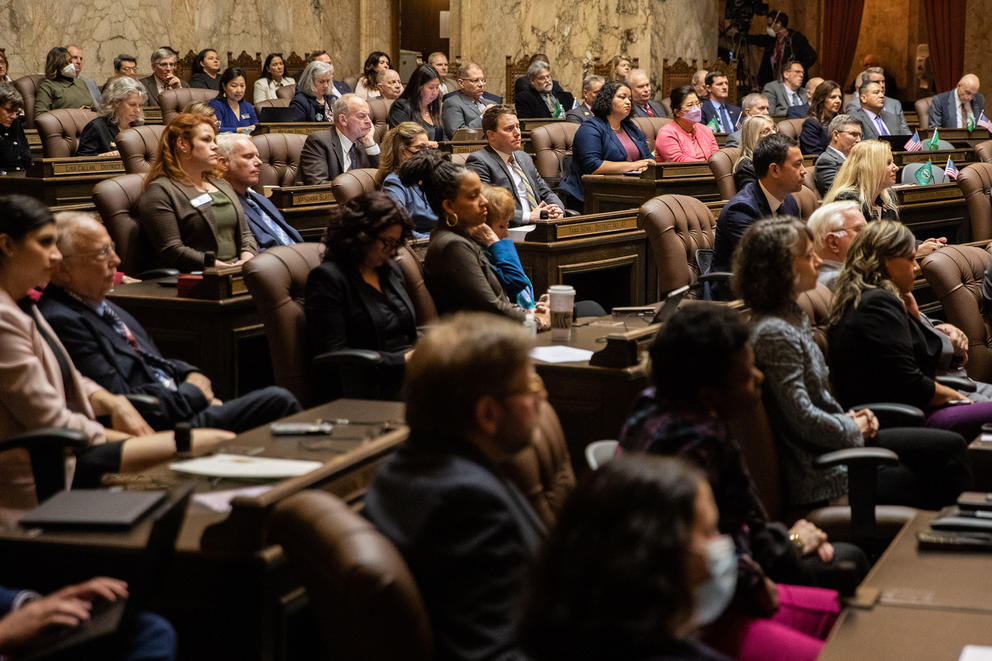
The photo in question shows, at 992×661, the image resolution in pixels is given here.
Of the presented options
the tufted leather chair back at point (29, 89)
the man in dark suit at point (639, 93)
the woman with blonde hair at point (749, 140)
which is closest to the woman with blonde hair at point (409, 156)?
the woman with blonde hair at point (749, 140)

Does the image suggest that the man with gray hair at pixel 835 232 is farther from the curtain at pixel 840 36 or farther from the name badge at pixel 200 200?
the curtain at pixel 840 36

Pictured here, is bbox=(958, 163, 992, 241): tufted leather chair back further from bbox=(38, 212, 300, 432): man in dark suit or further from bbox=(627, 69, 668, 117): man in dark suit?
bbox=(38, 212, 300, 432): man in dark suit

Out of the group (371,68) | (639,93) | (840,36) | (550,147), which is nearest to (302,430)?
(550,147)

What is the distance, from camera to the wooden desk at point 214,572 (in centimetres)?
200

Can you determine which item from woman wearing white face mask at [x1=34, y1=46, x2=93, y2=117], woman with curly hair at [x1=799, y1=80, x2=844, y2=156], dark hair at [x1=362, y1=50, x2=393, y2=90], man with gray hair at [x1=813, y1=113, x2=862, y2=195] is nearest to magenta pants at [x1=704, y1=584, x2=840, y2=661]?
man with gray hair at [x1=813, y1=113, x2=862, y2=195]

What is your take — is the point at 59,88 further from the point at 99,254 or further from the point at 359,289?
the point at 99,254

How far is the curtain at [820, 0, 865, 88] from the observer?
16.9 metres

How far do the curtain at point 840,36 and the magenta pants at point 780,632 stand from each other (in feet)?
51.3

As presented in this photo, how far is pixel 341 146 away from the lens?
23.0 feet

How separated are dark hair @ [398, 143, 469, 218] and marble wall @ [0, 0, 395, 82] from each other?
756cm

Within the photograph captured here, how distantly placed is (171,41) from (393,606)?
1163 cm

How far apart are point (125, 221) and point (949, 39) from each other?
13.9m

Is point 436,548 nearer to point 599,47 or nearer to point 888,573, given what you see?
point 888,573

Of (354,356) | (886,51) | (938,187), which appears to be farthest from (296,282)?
(886,51)
